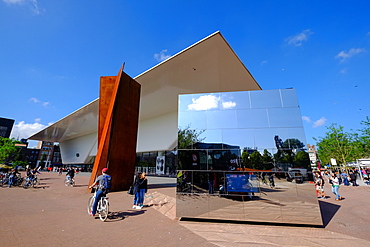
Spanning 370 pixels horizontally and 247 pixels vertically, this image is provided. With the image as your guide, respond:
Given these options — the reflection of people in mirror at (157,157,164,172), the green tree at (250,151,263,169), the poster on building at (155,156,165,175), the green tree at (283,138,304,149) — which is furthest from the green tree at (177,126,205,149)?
the reflection of people in mirror at (157,157,164,172)

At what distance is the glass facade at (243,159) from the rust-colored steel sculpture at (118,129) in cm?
654

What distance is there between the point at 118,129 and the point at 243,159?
866cm

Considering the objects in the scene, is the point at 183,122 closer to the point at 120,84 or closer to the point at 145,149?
the point at 120,84

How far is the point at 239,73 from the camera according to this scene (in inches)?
654

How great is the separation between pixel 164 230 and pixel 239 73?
49.2 feet

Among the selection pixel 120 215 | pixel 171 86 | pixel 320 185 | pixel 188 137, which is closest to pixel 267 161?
pixel 188 137

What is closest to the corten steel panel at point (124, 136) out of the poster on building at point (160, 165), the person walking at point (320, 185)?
the person walking at point (320, 185)

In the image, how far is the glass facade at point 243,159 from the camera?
5320 mm

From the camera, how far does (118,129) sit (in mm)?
11789

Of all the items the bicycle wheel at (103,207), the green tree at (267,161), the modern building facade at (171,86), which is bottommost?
the bicycle wheel at (103,207)

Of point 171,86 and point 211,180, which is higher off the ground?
point 171,86

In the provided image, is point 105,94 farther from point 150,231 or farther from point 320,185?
point 320,185

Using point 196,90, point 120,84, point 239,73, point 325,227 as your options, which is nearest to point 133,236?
point 325,227

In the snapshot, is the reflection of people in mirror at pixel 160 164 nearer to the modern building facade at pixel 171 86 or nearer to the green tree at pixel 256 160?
the modern building facade at pixel 171 86
